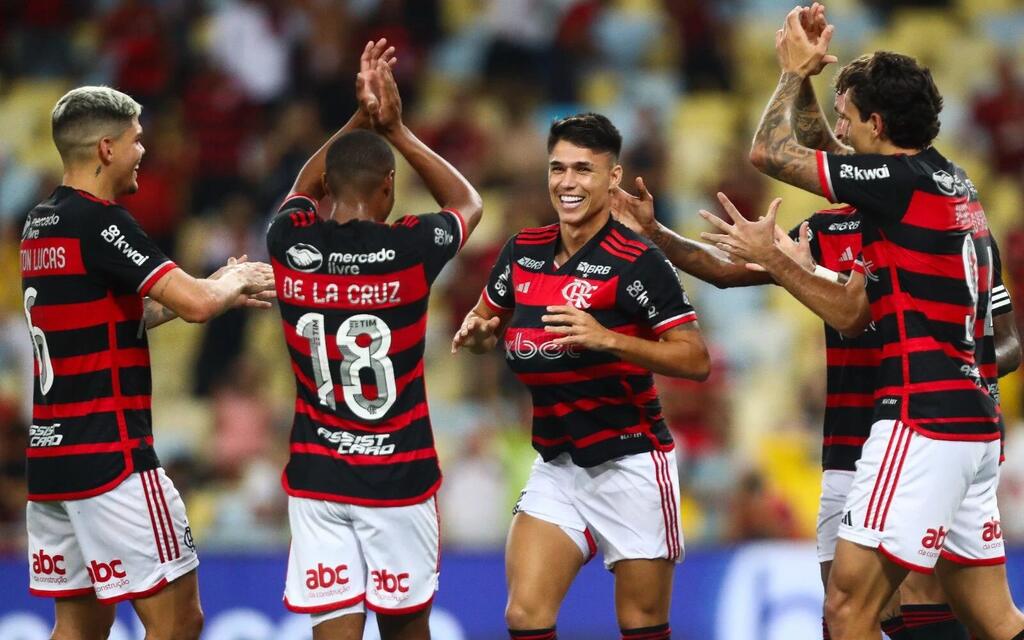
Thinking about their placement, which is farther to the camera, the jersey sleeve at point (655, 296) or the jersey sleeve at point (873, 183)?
the jersey sleeve at point (655, 296)

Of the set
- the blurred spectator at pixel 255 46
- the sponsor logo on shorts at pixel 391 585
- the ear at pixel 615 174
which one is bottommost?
the sponsor logo on shorts at pixel 391 585

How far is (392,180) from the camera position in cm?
607

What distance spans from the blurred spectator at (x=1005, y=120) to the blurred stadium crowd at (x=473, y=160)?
0.08ft

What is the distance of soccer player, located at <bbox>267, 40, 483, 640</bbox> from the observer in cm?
583

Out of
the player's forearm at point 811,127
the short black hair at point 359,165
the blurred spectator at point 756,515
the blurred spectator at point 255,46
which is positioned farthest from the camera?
the blurred spectator at point 255,46

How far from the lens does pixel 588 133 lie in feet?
21.0

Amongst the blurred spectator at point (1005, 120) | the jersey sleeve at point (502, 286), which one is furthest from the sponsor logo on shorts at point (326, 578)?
the blurred spectator at point (1005, 120)

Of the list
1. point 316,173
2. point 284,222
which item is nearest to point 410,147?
point 316,173

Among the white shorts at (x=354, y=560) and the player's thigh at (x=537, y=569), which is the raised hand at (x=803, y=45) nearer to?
the player's thigh at (x=537, y=569)

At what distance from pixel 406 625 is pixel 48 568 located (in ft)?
5.05

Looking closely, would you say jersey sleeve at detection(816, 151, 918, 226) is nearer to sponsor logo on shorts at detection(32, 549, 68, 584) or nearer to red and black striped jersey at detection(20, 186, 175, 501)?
red and black striped jersey at detection(20, 186, 175, 501)

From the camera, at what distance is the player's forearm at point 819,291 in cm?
602

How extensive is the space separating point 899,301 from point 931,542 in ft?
3.10

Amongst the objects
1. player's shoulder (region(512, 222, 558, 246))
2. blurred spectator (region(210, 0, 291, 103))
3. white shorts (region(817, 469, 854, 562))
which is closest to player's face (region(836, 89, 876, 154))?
player's shoulder (region(512, 222, 558, 246))
